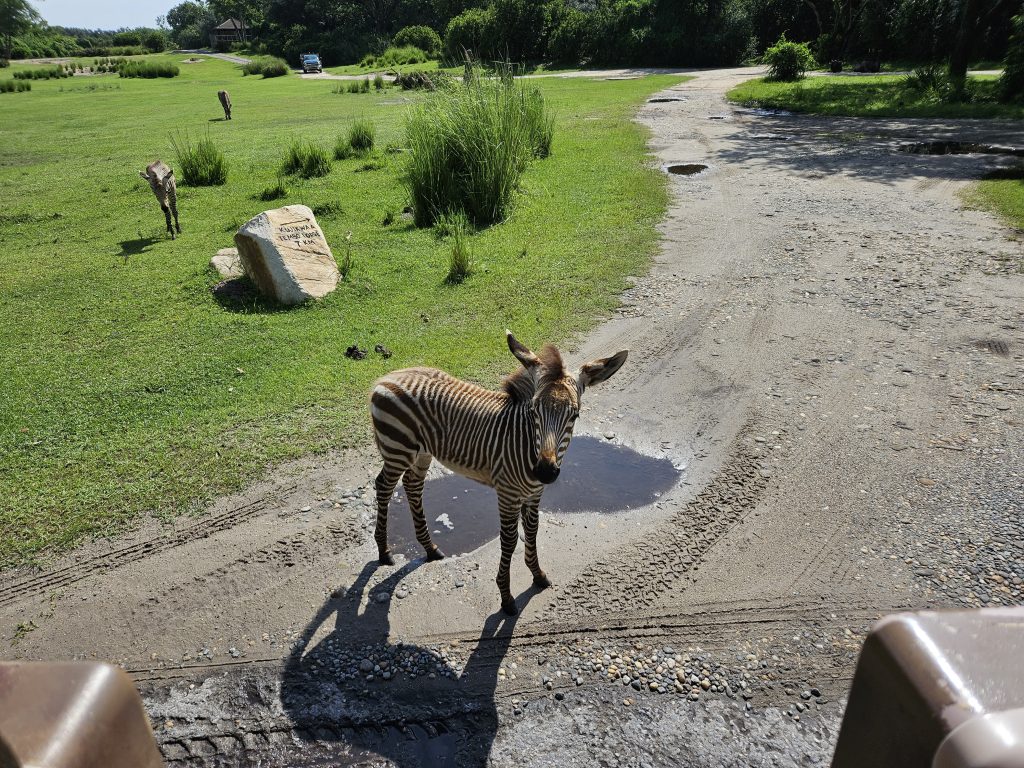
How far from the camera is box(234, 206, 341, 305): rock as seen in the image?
973cm

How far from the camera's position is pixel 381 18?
6975 centimetres

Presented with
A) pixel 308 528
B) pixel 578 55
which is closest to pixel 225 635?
pixel 308 528

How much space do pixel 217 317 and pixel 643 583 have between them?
7.45 meters

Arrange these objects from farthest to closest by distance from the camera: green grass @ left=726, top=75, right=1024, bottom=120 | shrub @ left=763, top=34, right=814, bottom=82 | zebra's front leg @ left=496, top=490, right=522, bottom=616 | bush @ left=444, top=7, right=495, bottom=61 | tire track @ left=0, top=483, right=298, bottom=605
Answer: bush @ left=444, top=7, right=495, bottom=61
shrub @ left=763, top=34, right=814, bottom=82
green grass @ left=726, top=75, right=1024, bottom=120
tire track @ left=0, top=483, right=298, bottom=605
zebra's front leg @ left=496, top=490, right=522, bottom=616

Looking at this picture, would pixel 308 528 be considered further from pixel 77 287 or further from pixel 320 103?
pixel 320 103

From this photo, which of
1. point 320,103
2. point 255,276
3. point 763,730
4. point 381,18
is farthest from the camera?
point 381,18

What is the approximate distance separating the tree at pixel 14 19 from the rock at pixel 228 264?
7072 centimetres

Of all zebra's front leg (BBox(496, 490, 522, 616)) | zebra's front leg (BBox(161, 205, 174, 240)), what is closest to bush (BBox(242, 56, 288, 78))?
zebra's front leg (BBox(161, 205, 174, 240))

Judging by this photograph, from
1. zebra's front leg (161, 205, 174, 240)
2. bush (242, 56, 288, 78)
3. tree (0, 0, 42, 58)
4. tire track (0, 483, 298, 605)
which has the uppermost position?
tree (0, 0, 42, 58)

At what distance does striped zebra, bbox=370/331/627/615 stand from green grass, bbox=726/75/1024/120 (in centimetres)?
2206

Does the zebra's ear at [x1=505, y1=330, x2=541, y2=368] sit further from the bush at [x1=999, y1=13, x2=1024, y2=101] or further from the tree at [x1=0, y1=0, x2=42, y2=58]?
the tree at [x1=0, y1=0, x2=42, y2=58]

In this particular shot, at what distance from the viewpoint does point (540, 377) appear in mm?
4043

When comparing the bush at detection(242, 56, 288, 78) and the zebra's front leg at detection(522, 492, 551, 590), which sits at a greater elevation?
the bush at detection(242, 56, 288, 78)

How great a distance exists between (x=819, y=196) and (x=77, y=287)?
1422cm
